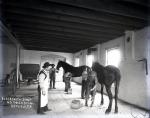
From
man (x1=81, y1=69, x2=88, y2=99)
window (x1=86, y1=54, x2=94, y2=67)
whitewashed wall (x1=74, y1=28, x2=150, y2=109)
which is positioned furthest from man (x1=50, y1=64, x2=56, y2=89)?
whitewashed wall (x1=74, y1=28, x2=150, y2=109)

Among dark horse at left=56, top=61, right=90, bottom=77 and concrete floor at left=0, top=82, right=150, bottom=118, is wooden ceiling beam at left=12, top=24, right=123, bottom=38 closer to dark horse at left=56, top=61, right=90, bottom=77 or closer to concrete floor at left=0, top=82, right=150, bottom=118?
dark horse at left=56, top=61, right=90, bottom=77

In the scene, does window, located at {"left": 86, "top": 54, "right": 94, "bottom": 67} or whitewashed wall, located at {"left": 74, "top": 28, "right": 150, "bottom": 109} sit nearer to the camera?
window, located at {"left": 86, "top": 54, "right": 94, "bottom": 67}

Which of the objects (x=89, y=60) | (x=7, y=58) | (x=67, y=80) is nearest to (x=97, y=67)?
(x=89, y=60)

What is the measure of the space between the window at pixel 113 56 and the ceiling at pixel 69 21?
320 millimetres

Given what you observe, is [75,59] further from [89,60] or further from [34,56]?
[34,56]

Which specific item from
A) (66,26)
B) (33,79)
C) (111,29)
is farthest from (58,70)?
(111,29)

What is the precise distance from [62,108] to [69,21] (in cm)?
172

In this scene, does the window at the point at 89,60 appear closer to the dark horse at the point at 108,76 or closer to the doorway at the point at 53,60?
the dark horse at the point at 108,76

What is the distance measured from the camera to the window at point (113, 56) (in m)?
3.01

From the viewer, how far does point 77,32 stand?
3.42 metres

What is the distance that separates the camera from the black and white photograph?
2.44m

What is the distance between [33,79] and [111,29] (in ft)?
6.55

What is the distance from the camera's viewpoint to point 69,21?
117 inches

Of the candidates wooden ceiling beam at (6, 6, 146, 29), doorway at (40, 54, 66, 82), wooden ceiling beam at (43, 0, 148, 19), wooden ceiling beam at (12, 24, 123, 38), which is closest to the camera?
wooden ceiling beam at (43, 0, 148, 19)
